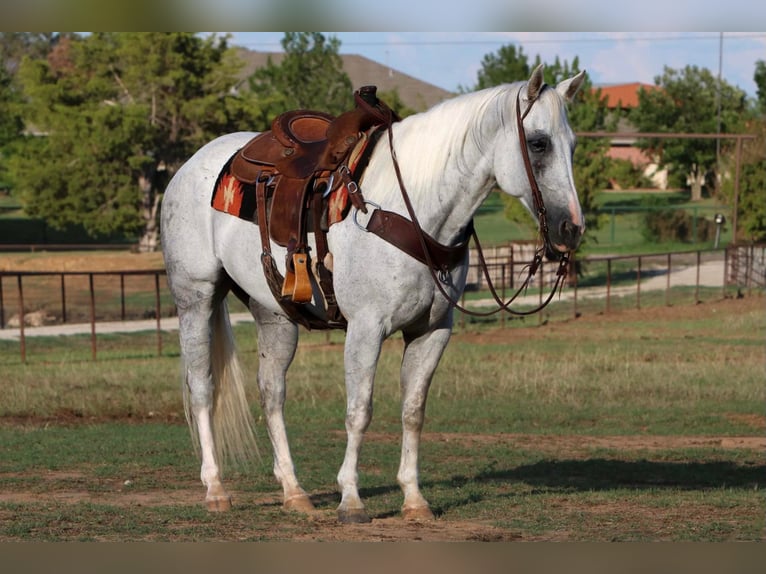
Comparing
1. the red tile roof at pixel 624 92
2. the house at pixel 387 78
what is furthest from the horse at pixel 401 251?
the red tile roof at pixel 624 92

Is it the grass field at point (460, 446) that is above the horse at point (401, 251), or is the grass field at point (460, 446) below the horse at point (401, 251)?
below

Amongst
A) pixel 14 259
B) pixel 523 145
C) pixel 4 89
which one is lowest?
pixel 14 259

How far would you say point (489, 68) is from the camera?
1902 inches

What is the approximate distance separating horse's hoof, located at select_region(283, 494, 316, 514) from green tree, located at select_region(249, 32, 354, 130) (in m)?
31.4

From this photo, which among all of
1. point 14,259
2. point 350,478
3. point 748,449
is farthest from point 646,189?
point 350,478

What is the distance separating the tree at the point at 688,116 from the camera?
58.3 meters

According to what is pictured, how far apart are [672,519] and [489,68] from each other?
1697 inches

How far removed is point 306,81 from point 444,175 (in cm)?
3559

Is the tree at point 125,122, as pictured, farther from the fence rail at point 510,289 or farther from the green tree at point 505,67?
the green tree at point 505,67

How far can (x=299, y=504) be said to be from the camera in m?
6.82

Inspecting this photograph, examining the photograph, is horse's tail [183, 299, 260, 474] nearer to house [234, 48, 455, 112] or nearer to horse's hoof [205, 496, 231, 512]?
horse's hoof [205, 496, 231, 512]

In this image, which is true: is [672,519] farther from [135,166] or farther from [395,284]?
[135,166]

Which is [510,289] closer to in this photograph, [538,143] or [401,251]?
[401,251]

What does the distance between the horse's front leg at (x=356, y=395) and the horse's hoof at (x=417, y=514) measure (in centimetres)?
23
